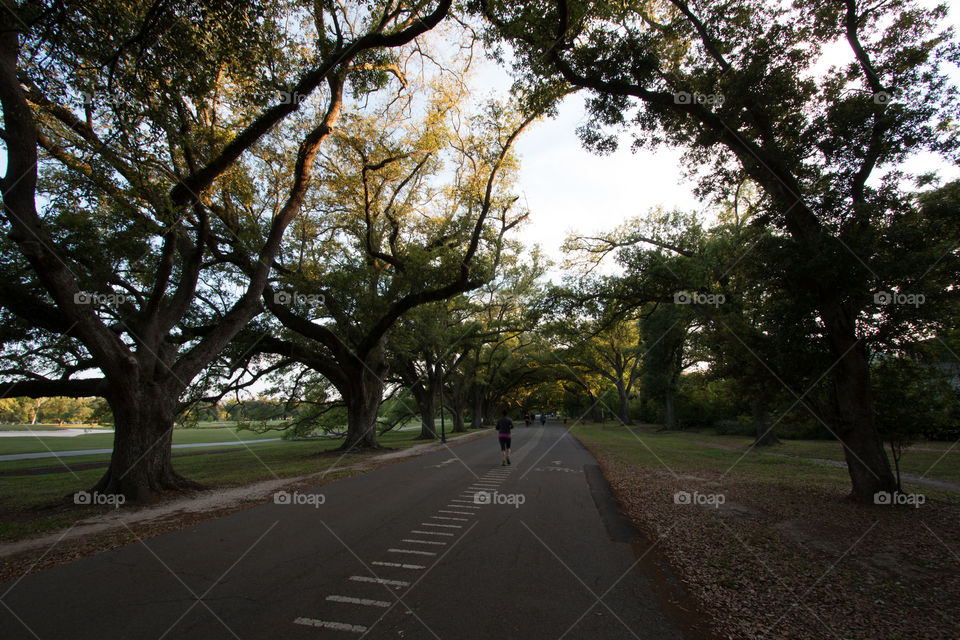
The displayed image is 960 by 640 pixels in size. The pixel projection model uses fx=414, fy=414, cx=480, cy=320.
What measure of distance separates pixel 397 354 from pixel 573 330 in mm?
17495

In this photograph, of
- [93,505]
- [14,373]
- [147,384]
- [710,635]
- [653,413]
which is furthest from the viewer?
[653,413]

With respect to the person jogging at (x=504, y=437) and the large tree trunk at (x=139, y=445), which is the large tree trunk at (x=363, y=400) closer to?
the person jogging at (x=504, y=437)

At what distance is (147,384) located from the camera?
9.86 m

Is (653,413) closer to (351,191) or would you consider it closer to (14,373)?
(351,191)

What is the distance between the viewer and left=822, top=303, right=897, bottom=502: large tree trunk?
25.7 ft

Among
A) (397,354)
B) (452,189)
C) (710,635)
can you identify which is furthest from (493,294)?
(710,635)
